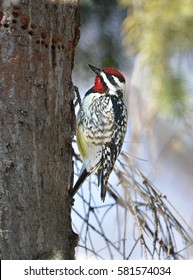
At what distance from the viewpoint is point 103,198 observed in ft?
9.32

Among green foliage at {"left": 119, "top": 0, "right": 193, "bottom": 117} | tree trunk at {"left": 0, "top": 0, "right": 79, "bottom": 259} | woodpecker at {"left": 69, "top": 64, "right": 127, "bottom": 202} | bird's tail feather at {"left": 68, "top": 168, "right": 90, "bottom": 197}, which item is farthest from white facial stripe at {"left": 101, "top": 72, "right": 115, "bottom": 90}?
tree trunk at {"left": 0, "top": 0, "right": 79, "bottom": 259}

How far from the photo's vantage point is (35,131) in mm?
2105

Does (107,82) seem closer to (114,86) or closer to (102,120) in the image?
(114,86)

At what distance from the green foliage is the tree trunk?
0.29 meters

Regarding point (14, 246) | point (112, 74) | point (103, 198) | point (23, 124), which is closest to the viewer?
point (14, 246)

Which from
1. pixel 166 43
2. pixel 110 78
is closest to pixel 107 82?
pixel 110 78

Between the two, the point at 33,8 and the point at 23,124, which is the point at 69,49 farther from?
the point at 23,124

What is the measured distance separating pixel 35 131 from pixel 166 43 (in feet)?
1.99

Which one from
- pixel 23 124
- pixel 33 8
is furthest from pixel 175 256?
pixel 33 8

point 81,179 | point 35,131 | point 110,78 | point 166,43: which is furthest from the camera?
point 110,78

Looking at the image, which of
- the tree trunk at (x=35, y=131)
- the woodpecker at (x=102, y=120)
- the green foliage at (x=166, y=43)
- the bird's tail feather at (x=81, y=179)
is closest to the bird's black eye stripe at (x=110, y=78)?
the woodpecker at (x=102, y=120)

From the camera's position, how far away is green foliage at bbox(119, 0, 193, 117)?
2340 mm

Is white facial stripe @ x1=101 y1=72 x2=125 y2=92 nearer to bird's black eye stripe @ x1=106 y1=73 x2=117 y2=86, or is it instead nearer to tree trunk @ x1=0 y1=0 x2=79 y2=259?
bird's black eye stripe @ x1=106 y1=73 x2=117 y2=86
